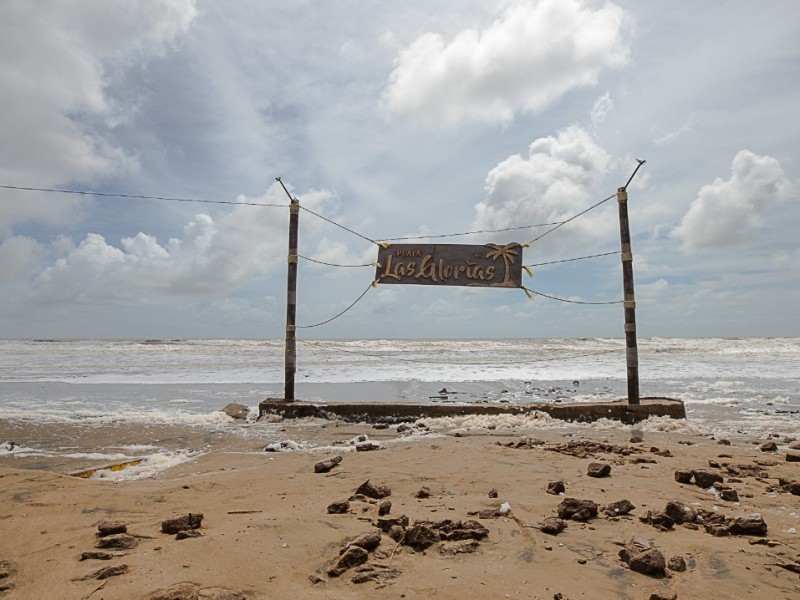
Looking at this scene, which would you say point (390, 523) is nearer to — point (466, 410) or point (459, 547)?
point (459, 547)

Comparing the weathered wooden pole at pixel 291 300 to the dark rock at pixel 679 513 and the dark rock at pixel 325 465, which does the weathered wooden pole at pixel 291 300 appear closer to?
the dark rock at pixel 325 465

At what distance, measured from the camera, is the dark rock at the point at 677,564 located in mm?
3018

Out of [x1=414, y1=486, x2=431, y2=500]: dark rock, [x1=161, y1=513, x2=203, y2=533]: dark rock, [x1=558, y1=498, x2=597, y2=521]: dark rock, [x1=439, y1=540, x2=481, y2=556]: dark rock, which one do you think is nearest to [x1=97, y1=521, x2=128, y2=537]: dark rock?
[x1=161, y1=513, x2=203, y2=533]: dark rock

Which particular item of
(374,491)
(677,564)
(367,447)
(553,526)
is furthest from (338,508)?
(367,447)

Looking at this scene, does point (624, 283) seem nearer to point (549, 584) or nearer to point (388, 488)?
point (388, 488)

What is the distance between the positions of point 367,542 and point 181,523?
1.35m

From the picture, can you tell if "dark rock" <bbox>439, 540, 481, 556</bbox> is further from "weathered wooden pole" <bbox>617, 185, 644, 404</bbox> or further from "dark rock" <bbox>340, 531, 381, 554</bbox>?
"weathered wooden pole" <bbox>617, 185, 644, 404</bbox>

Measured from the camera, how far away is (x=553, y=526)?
3.57 metres

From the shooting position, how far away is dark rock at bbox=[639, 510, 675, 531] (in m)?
3.69

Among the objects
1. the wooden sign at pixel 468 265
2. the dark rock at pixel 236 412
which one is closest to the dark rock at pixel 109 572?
the dark rock at pixel 236 412

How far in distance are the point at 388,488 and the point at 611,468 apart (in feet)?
8.44

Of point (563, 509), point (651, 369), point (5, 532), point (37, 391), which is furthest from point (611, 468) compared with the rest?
point (651, 369)

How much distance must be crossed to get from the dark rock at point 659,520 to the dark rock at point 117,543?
3.60 meters

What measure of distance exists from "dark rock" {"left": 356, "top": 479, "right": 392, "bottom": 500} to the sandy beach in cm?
2
